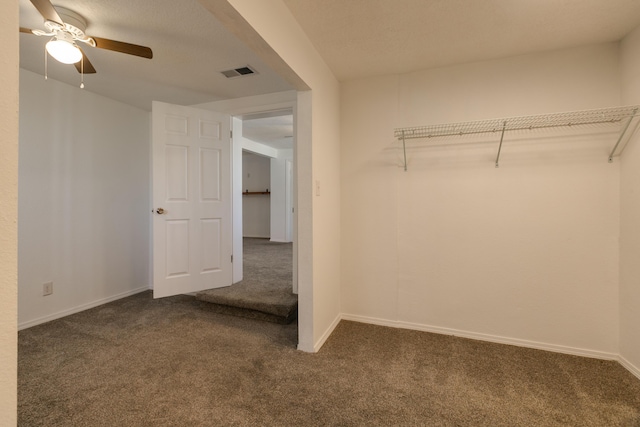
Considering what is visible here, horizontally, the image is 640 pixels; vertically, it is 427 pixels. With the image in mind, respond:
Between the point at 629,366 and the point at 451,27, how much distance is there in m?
2.52

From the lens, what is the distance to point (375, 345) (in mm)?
2248

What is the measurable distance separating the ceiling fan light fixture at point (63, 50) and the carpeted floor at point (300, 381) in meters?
1.99

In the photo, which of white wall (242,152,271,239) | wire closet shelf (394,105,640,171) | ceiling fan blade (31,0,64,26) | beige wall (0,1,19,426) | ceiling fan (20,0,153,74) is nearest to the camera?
beige wall (0,1,19,426)

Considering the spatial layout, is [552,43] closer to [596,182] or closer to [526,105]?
[526,105]

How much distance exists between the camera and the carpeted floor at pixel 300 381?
1.51m

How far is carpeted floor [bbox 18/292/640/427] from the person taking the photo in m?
1.51

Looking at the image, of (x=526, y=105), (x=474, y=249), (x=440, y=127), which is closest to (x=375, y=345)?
(x=474, y=249)

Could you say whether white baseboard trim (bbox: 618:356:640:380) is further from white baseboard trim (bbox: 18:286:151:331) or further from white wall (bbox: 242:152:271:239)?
white wall (bbox: 242:152:271:239)

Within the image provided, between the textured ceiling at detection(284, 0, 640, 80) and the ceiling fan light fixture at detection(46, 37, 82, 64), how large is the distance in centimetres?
131

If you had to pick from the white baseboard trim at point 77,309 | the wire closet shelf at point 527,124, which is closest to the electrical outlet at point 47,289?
the white baseboard trim at point 77,309

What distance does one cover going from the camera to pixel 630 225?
1926mm

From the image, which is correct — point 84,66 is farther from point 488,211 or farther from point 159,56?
point 488,211

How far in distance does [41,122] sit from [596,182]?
4676 millimetres

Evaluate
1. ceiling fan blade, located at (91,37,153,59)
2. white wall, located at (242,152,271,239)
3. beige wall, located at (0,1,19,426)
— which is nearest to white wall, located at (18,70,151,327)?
ceiling fan blade, located at (91,37,153,59)
